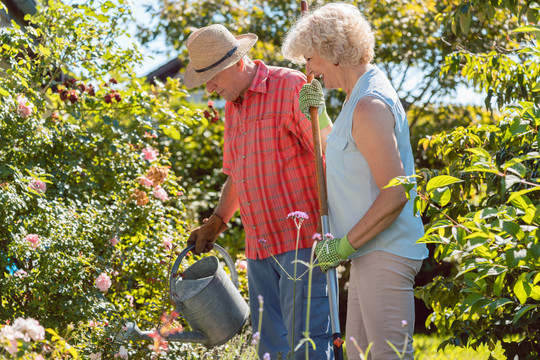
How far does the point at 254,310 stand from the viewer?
2896 mm

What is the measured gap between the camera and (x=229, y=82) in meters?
2.84

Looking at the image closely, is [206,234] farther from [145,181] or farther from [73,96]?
[73,96]

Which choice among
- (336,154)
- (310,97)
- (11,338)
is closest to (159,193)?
(310,97)

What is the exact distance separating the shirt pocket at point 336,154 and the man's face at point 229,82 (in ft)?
2.50

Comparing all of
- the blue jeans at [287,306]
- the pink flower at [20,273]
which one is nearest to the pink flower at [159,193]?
the pink flower at [20,273]

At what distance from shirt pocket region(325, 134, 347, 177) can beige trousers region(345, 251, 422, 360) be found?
1.01 ft

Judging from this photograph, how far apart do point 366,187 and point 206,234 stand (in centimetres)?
118

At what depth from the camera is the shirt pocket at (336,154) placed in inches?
84.7

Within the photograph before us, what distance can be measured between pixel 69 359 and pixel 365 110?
1.82 meters

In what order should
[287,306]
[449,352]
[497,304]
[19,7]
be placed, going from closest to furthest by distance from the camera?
[497,304]
[287,306]
[449,352]
[19,7]

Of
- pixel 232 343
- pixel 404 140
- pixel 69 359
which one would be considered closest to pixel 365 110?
pixel 404 140

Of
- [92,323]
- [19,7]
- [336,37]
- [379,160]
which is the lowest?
[92,323]

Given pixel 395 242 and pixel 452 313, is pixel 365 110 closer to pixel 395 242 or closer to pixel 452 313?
pixel 395 242

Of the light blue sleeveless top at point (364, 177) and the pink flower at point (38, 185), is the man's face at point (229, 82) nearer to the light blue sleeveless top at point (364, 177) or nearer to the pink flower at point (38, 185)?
the light blue sleeveless top at point (364, 177)
